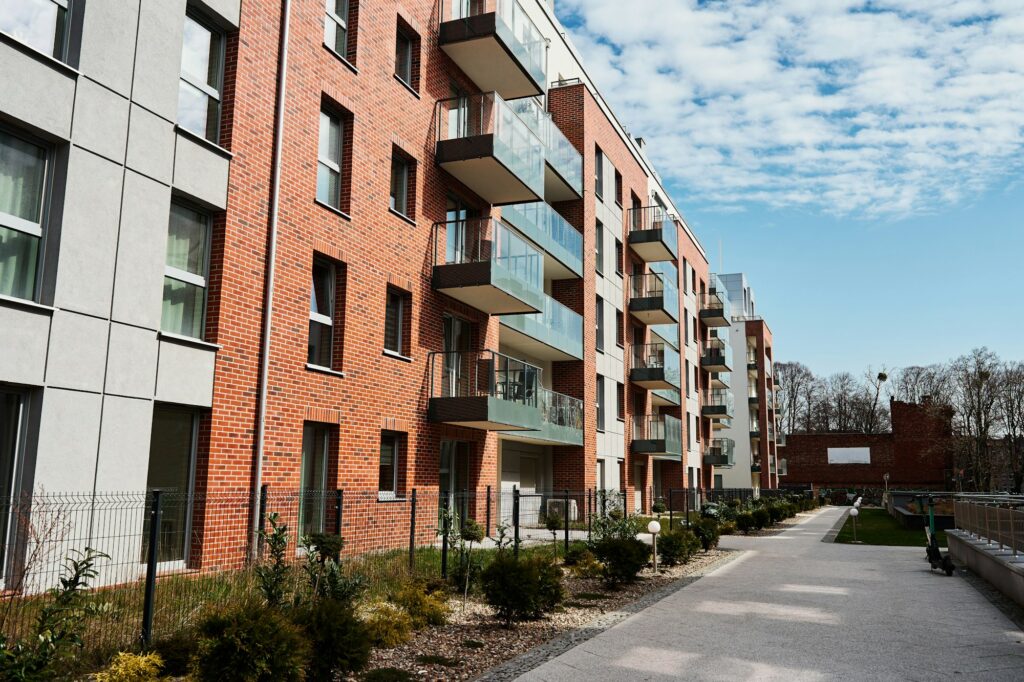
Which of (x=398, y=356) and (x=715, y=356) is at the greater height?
(x=715, y=356)

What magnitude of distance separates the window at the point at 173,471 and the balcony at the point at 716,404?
3761 cm

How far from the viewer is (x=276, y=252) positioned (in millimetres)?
12859

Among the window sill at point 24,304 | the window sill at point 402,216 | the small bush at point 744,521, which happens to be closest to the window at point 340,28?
the window sill at point 402,216

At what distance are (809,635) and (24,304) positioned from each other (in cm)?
933

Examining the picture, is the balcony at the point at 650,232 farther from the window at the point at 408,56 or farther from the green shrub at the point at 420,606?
the green shrub at the point at 420,606

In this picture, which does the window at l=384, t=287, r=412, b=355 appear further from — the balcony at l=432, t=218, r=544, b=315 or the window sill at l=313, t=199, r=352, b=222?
the window sill at l=313, t=199, r=352, b=222

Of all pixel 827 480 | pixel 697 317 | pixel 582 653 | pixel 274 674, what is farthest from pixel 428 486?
pixel 827 480

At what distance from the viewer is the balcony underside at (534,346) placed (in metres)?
22.0

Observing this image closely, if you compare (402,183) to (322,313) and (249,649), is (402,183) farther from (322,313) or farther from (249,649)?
(249,649)

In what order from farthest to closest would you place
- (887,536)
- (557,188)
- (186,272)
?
(557,188) → (887,536) → (186,272)

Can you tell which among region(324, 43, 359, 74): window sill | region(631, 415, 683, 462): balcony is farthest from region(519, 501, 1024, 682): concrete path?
region(631, 415, 683, 462): balcony

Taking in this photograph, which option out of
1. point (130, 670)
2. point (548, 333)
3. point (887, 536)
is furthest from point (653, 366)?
point (130, 670)

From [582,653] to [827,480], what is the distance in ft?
226

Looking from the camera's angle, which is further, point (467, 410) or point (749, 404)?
point (749, 404)
